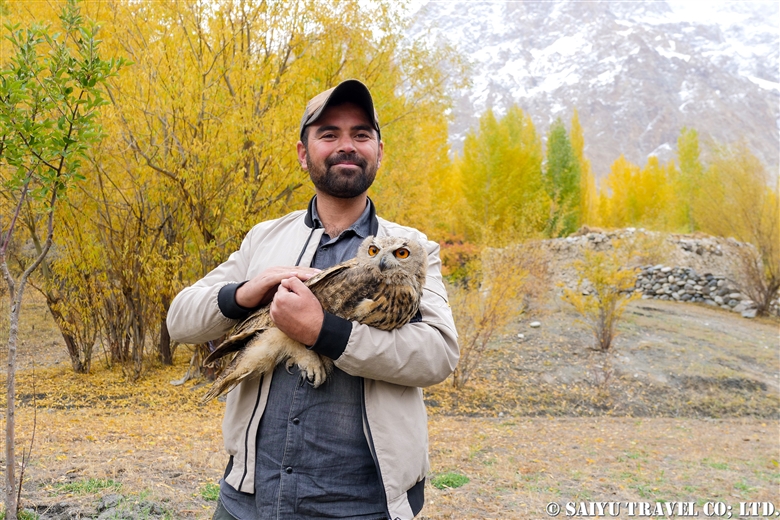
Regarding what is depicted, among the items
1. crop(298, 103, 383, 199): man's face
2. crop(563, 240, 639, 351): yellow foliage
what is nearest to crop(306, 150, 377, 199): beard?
crop(298, 103, 383, 199): man's face

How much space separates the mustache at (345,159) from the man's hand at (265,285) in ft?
1.27

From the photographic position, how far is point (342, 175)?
5.40 feet

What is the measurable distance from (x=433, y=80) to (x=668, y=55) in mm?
173015

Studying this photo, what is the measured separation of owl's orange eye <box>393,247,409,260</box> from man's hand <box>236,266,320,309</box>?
26cm

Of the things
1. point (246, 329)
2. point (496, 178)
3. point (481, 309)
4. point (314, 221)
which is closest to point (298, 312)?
point (246, 329)

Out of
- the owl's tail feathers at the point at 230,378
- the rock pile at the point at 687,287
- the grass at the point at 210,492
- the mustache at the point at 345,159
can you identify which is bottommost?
the grass at the point at 210,492

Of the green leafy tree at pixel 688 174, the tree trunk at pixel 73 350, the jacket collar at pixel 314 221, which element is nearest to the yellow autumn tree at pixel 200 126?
the tree trunk at pixel 73 350

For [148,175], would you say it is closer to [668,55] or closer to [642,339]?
[642,339]

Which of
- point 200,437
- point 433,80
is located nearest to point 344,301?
point 200,437

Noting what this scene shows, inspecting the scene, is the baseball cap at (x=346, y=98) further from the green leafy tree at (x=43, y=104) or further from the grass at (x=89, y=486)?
the grass at (x=89, y=486)

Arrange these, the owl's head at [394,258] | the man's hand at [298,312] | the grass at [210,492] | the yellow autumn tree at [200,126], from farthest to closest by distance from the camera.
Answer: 1. the yellow autumn tree at [200,126]
2. the grass at [210,492]
3. the owl's head at [394,258]
4. the man's hand at [298,312]

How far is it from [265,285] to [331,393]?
1.19 ft

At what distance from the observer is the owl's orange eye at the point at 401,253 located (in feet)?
5.14

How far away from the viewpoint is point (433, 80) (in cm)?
789
